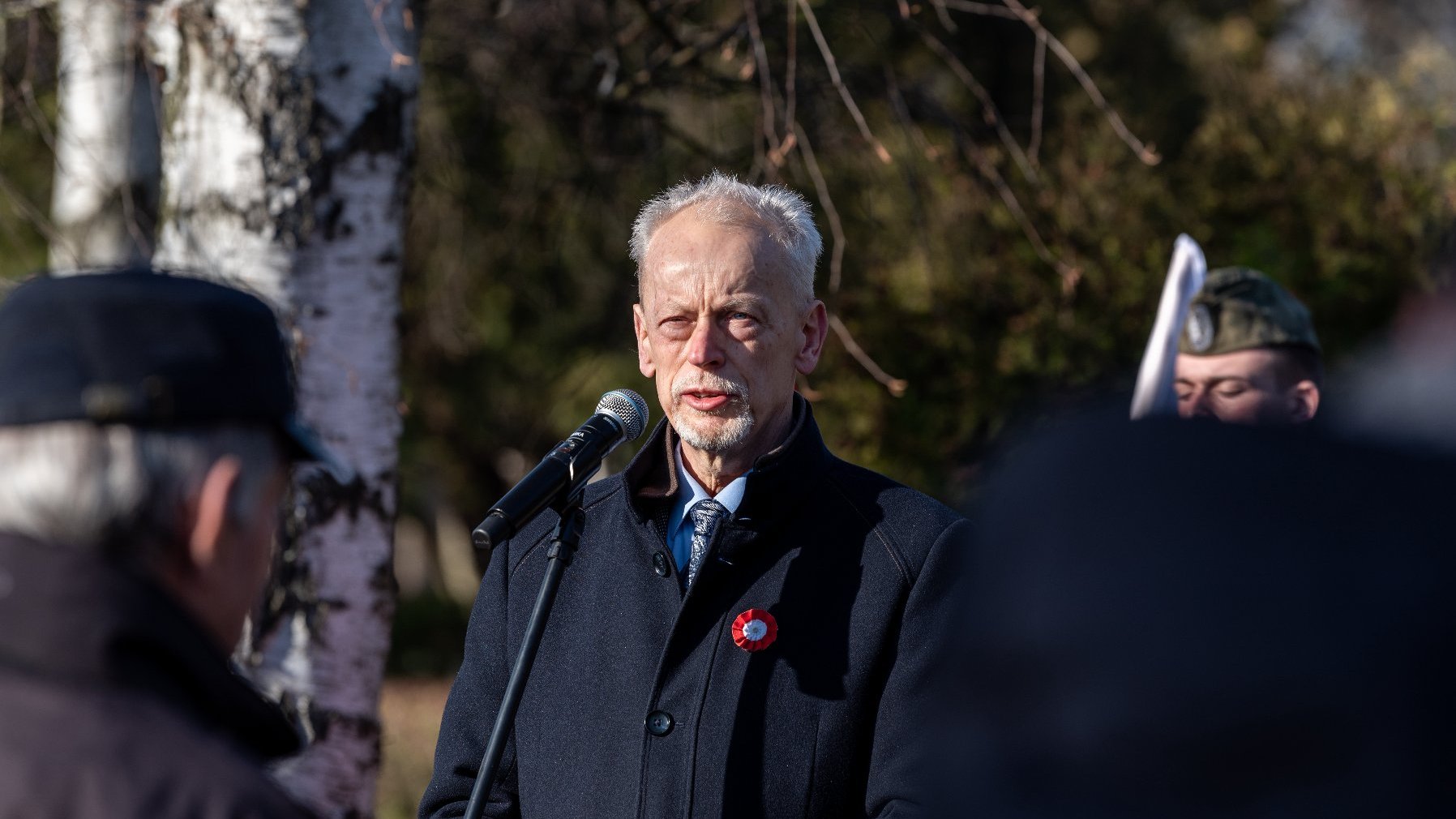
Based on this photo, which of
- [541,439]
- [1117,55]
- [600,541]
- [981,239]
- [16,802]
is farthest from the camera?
[541,439]

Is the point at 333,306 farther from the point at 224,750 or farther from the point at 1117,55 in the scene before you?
the point at 1117,55

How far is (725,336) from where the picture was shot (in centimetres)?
288

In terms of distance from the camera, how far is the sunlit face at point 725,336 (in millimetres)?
2842

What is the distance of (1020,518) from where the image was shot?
3.72ft

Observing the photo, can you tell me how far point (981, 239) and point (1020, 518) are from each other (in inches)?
233

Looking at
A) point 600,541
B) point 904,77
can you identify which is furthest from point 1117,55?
point 600,541

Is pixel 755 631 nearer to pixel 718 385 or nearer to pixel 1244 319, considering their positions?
pixel 718 385

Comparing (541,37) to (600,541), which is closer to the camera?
(600,541)

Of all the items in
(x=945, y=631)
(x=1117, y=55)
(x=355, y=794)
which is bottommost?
(x=355, y=794)

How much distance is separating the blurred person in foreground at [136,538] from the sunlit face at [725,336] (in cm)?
131

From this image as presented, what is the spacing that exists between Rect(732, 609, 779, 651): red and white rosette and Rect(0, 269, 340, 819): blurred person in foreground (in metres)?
1.18

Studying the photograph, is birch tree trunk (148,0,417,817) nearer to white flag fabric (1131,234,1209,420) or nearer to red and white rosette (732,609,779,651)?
red and white rosette (732,609,779,651)

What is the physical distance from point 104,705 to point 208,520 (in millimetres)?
223

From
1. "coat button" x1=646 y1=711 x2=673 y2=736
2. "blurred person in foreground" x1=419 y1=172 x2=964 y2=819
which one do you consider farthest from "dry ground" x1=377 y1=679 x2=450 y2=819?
"coat button" x1=646 y1=711 x2=673 y2=736
